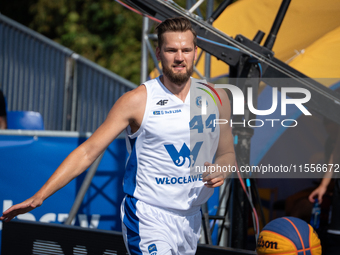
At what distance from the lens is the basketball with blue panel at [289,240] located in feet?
8.77

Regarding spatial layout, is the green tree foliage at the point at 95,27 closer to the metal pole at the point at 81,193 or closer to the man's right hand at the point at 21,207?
the metal pole at the point at 81,193

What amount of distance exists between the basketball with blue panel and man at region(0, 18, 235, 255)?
0.53 metres

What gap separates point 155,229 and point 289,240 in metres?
0.94

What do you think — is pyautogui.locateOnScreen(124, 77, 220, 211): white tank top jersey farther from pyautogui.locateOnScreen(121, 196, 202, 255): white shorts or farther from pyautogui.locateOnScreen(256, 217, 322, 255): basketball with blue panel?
pyautogui.locateOnScreen(256, 217, 322, 255): basketball with blue panel

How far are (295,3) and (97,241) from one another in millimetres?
4751

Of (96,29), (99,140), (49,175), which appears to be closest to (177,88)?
(99,140)

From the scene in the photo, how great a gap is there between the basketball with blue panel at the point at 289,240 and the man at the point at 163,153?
532 mm

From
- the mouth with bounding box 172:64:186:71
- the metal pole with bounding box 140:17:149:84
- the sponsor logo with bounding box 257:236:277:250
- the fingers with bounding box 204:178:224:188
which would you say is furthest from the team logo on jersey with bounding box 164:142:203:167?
the metal pole with bounding box 140:17:149:84

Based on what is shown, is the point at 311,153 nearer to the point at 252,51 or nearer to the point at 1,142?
the point at 252,51

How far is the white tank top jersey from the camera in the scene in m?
2.50

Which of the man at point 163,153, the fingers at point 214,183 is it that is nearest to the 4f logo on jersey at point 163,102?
the man at point 163,153

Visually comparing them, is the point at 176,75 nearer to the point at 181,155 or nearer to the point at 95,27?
the point at 181,155

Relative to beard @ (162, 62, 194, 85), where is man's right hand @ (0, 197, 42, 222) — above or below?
below

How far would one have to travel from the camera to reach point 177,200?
2525mm
